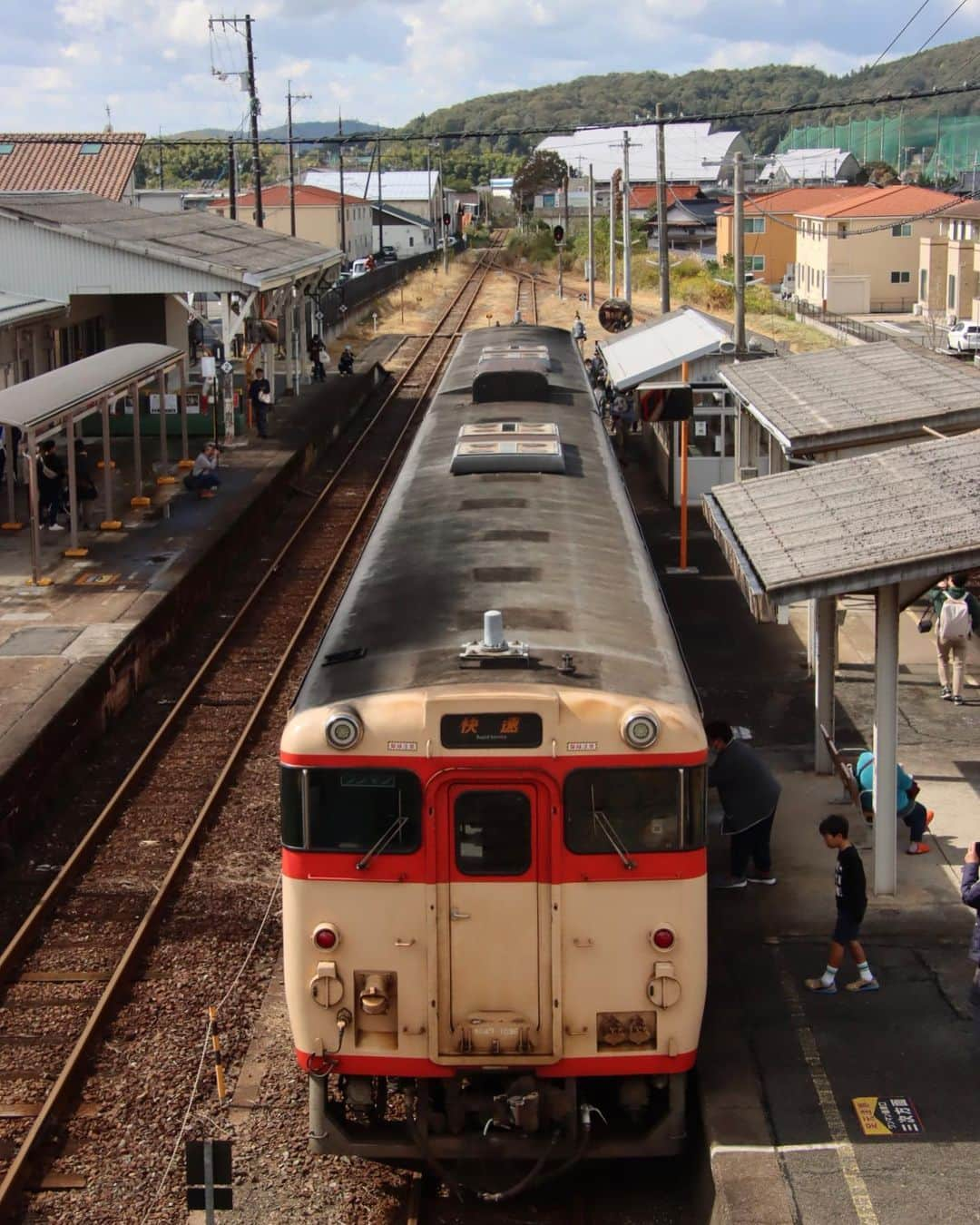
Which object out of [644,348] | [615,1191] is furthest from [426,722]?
[644,348]

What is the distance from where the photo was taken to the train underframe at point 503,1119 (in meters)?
6.75

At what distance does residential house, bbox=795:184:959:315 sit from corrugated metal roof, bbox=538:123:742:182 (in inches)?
2049

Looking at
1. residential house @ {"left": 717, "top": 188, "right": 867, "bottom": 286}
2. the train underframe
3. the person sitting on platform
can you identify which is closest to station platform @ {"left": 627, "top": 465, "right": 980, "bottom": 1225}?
the train underframe

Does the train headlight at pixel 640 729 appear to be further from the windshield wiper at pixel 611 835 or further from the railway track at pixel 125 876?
the railway track at pixel 125 876

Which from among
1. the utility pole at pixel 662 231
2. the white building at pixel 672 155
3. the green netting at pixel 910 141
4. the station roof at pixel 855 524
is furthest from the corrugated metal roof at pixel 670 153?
the station roof at pixel 855 524

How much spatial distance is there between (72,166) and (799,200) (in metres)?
35.2

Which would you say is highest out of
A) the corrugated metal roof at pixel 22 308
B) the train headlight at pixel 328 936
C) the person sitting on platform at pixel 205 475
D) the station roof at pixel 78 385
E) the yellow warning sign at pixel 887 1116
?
the corrugated metal roof at pixel 22 308

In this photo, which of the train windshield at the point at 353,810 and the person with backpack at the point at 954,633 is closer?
the train windshield at the point at 353,810

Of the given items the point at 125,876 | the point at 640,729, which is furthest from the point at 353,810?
the point at 125,876

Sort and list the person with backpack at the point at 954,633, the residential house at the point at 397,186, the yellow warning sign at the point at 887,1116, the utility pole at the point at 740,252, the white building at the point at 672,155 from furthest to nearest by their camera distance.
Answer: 1. the white building at the point at 672,155
2. the residential house at the point at 397,186
3. the utility pole at the point at 740,252
4. the person with backpack at the point at 954,633
5. the yellow warning sign at the point at 887,1116

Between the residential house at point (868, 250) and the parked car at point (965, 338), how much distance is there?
12.9 m

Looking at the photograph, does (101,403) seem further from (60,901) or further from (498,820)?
(498,820)

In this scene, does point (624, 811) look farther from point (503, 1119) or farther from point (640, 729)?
point (503, 1119)

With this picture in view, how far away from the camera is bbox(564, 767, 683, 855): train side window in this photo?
21.6 ft
